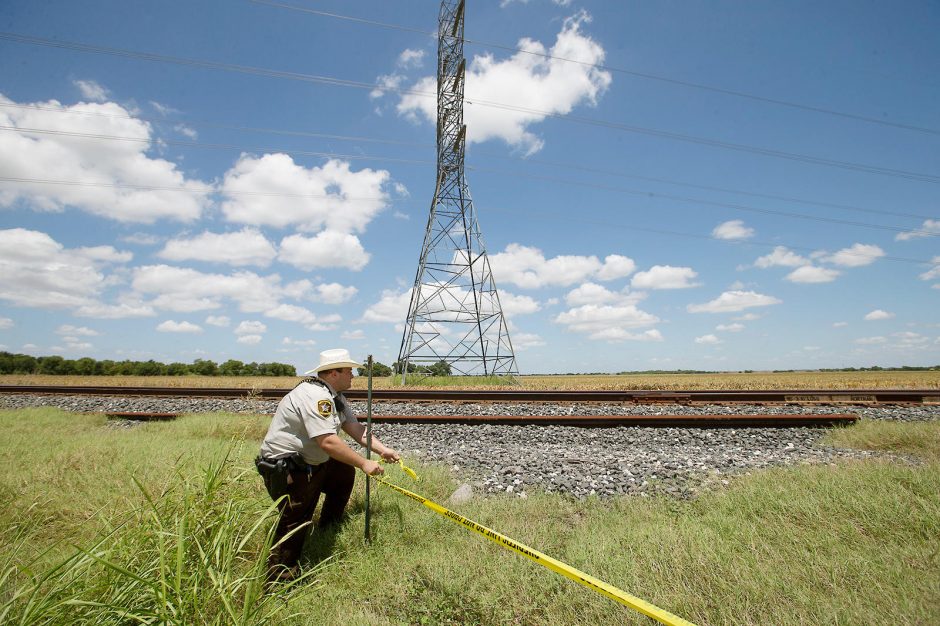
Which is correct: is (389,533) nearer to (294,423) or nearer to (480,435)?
(294,423)

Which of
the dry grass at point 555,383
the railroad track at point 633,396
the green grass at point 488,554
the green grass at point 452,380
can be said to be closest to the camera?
the green grass at point 488,554

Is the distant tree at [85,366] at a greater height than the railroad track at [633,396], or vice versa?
the distant tree at [85,366]

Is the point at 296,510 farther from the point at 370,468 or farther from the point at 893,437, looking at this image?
the point at 893,437

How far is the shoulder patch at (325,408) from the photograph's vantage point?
3.45m

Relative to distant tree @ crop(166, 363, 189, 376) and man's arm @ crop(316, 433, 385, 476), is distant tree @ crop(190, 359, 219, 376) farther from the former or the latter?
man's arm @ crop(316, 433, 385, 476)

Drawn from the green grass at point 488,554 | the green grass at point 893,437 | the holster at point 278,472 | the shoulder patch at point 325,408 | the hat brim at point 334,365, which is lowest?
the green grass at point 488,554

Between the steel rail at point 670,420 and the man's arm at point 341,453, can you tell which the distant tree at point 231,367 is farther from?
the man's arm at point 341,453

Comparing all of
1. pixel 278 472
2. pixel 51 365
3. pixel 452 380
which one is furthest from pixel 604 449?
pixel 51 365

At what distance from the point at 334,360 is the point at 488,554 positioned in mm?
2065

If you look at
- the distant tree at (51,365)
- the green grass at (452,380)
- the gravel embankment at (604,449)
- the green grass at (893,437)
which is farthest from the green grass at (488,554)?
the distant tree at (51,365)

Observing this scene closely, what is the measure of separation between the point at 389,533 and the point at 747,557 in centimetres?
275

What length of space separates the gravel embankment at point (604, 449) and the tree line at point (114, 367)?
2926cm

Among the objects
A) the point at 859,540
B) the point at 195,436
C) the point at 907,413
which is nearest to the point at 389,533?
the point at 859,540

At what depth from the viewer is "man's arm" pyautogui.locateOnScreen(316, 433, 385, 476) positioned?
3.33 m
